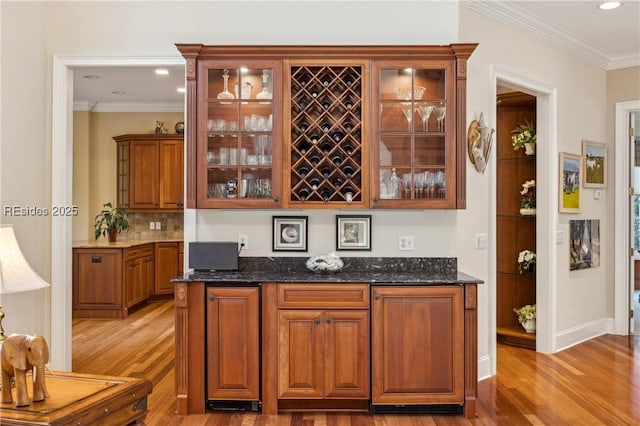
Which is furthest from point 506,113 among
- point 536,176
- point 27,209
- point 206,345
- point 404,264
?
point 27,209

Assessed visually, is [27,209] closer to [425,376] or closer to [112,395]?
[112,395]

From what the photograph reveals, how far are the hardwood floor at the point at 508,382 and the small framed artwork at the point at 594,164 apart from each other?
1686mm

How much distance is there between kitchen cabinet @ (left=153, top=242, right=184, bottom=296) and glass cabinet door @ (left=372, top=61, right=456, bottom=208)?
15.4ft

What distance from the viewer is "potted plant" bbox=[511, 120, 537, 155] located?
491 cm

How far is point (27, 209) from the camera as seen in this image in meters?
3.63

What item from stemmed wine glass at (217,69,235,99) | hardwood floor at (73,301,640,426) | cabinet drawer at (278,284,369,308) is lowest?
hardwood floor at (73,301,640,426)

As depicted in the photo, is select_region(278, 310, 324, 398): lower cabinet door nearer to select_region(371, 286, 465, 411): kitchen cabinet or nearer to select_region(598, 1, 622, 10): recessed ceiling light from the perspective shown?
select_region(371, 286, 465, 411): kitchen cabinet

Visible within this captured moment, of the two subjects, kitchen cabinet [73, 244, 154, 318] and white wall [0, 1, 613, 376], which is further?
kitchen cabinet [73, 244, 154, 318]

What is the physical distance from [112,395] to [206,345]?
1.55 metres

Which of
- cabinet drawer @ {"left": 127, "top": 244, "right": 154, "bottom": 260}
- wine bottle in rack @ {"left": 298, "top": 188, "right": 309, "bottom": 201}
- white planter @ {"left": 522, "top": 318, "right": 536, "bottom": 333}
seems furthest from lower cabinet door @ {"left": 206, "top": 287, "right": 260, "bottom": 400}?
cabinet drawer @ {"left": 127, "top": 244, "right": 154, "bottom": 260}

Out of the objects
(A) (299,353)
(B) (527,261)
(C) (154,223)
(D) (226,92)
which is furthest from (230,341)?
(C) (154,223)

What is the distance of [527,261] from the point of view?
16.2ft

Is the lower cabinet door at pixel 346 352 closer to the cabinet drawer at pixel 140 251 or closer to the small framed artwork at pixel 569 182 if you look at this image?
the small framed artwork at pixel 569 182

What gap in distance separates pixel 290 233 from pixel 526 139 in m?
2.72
